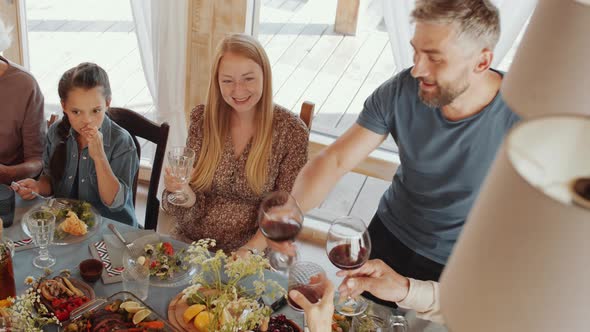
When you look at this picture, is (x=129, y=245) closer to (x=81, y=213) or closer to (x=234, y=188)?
(x=81, y=213)

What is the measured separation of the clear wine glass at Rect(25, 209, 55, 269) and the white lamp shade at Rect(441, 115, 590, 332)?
1510 millimetres

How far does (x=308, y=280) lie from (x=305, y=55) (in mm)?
2227

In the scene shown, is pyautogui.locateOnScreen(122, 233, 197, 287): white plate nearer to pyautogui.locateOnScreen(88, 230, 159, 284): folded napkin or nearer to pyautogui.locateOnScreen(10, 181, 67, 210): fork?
pyautogui.locateOnScreen(88, 230, 159, 284): folded napkin

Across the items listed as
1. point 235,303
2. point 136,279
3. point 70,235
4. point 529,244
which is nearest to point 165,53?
point 70,235

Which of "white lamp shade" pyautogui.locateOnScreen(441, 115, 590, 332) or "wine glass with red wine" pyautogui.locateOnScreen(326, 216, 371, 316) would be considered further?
"wine glass with red wine" pyautogui.locateOnScreen(326, 216, 371, 316)

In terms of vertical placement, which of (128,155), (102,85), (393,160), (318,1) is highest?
(318,1)

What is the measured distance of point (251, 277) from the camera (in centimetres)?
189

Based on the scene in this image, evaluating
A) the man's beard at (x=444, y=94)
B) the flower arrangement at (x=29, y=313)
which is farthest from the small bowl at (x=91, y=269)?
the man's beard at (x=444, y=94)

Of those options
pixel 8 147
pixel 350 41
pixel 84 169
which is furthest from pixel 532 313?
pixel 350 41

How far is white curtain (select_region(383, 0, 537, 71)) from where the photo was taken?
249 centimetres

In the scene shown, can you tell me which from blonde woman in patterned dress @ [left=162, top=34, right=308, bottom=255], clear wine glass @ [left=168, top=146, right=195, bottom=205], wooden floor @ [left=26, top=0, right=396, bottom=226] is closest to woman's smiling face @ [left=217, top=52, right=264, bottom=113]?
blonde woman in patterned dress @ [left=162, top=34, right=308, bottom=255]

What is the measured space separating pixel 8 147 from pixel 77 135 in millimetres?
449

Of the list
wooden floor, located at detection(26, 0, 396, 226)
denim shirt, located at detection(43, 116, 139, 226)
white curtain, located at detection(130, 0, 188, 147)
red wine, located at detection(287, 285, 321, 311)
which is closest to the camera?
red wine, located at detection(287, 285, 321, 311)

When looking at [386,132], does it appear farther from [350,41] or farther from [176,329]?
[350,41]
